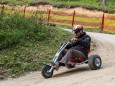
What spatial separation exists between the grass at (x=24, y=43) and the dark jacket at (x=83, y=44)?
243cm

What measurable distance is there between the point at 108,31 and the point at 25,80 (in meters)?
18.1

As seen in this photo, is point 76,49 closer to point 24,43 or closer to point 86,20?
point 24,43

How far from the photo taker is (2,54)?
16.2 metres

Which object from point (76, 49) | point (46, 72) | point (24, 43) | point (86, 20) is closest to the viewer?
point (46, 72)

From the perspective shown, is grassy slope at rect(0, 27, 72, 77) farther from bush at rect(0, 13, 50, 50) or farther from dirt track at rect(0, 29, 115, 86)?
dirt track at rect(0, 29, 115, 86)

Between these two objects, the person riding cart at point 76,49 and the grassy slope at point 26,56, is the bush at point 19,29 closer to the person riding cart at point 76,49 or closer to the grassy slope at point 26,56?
the grassy slope at point 26,56

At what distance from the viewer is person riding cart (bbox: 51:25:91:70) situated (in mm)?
12391

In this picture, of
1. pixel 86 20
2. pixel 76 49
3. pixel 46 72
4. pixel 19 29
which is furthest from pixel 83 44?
pixel 86 20

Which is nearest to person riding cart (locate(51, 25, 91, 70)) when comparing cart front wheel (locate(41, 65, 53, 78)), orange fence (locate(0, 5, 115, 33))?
cart front wheel (locate(41, 65, 53, 78))

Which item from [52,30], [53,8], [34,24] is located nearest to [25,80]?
[34,24]

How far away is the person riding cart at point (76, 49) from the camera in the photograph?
488 inches

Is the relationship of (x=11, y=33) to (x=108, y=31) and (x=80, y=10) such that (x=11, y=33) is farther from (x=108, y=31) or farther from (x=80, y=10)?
(x=80, y=10)

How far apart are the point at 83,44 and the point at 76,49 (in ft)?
0.99

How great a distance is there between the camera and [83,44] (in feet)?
41.6
